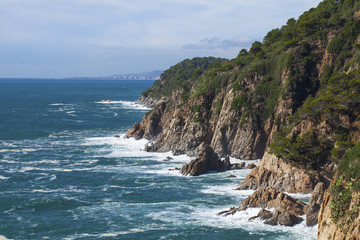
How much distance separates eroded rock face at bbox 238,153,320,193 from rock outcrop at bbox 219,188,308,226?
10.2 m

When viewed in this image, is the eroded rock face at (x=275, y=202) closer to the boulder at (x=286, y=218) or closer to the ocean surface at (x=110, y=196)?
the boulder at (x=286, y=218)

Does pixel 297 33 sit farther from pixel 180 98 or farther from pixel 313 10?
pixel 180 98

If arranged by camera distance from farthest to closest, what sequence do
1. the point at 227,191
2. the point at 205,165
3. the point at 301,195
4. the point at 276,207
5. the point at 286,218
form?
the point at 205,165 < the point at 227,191 < the point at 301,195 < the point at 276,207 < the point at 286,218

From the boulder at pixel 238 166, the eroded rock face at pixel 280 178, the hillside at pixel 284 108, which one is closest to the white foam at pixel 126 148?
the hillside at pixel 284 108

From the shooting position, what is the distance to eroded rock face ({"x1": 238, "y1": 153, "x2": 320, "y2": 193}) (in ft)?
220

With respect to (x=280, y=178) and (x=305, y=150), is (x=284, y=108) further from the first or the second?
(x=280, y=178)

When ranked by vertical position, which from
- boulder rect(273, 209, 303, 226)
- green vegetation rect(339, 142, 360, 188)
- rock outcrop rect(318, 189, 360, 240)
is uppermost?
green vegetation rect(339, 142, 360, 188)

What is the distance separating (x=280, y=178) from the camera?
69.2m

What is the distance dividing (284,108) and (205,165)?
21.0 metres

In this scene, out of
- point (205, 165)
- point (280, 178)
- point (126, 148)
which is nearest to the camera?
point (280, 178)

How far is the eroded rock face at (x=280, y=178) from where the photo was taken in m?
67.0

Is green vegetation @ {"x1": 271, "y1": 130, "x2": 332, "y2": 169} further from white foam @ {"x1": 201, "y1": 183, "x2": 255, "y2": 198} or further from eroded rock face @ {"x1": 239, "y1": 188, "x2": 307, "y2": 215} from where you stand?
eroded rock face @ {"x1": 239, "y1": 188, "x2": 307, "y2": 215}

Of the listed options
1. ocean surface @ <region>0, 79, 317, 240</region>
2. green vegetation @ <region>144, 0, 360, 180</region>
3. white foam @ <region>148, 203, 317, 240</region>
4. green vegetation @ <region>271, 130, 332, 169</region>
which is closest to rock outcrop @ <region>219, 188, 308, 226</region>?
white foam @ <region>148, 203, 317, 240</region>

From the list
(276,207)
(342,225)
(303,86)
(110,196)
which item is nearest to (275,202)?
(276,207)
